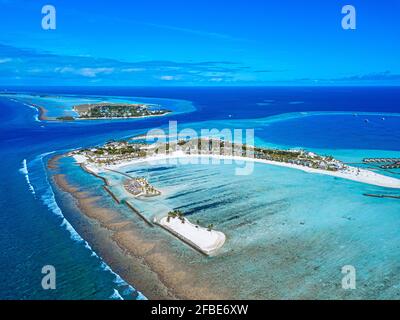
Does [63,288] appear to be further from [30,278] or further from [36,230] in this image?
[36,230]

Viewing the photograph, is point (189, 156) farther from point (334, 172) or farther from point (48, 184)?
point (334, 172)

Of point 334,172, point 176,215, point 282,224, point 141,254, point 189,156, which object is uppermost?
point 189,156

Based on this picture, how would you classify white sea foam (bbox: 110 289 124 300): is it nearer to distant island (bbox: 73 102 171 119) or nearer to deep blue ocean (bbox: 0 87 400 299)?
deep blue ocean (bbox: 0 87 400 299)

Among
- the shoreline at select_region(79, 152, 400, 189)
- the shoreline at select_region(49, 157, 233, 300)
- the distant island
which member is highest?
the distant island

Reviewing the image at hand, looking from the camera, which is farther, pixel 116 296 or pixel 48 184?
pixel 48 184

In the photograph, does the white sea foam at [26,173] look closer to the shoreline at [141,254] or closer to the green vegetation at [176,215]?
the shoreline at [141,254]

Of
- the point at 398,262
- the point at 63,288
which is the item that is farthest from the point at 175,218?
the point at 398,262

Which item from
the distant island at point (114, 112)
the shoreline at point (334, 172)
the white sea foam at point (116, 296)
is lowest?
the white sea foam at point (116, 296)

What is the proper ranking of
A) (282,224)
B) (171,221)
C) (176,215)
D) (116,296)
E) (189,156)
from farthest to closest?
(189,156), (176,215), (171,221), (282,224), (116,296)

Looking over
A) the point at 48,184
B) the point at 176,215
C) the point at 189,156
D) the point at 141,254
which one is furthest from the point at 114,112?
the point at 141,254

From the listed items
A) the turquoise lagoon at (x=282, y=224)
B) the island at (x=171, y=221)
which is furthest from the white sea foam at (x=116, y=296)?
the turquoise lagoon at (x=282, y=224)

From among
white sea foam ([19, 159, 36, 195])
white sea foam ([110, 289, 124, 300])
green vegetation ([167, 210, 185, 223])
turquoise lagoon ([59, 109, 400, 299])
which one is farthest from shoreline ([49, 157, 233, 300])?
white sea foam ([19, 159, 36, 195])

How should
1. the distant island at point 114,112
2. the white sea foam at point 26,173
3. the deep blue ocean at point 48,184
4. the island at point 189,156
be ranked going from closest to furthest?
1. the deep blue ocean at point 48,184
2. the island at point 189,156
3. the white sea foam at point 26,173
4. the distant island at point 114,112
